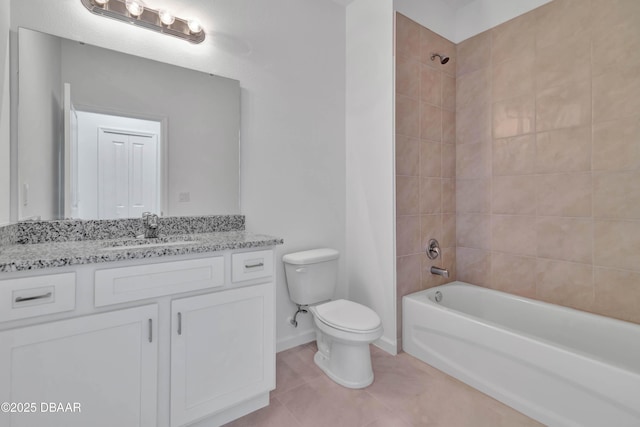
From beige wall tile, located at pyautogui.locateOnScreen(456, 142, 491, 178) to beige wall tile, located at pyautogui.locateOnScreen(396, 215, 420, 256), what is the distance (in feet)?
2.08

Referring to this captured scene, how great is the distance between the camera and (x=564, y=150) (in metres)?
1.91

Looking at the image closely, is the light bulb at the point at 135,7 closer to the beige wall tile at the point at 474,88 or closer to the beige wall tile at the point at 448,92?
the beige wall tile at the point at 448,92

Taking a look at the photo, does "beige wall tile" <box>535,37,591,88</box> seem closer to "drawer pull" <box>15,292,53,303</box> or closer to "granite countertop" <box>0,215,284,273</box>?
"granite countertop" <box>0,215,284,273</box>

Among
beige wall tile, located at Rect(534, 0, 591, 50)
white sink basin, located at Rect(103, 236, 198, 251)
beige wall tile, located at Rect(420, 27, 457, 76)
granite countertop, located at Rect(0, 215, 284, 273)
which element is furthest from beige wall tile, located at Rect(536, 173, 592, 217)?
white sink basin, located at Rect(103, 236, 198, 251)

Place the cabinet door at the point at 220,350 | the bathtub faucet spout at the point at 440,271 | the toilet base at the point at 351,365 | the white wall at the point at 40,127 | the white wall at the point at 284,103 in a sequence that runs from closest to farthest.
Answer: the cabinet door at the point at 220,350
the white wall at the point at 40,127
the toilet base at the point at 351,365
the white wall at the point at 284,103
the bathtub faucet spout at the point at 440,271

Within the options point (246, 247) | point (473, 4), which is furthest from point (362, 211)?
point (473, 4)

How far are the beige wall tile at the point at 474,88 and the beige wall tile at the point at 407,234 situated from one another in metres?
1.06

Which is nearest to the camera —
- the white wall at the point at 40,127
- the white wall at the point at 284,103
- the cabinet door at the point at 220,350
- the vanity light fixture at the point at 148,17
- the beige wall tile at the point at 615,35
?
the cabinet door at the point at 220,350

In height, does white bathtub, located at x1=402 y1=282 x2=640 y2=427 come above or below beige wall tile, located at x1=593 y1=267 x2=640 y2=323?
below

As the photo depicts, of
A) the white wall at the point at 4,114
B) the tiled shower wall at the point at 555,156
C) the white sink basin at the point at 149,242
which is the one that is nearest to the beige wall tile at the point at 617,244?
the tiled shower wall at the point at 555,156

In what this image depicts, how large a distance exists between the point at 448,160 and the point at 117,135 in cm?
234

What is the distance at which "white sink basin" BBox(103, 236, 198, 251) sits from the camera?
55.8 inches

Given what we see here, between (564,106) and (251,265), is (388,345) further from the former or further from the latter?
(564,106)

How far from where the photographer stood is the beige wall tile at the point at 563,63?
183cm
